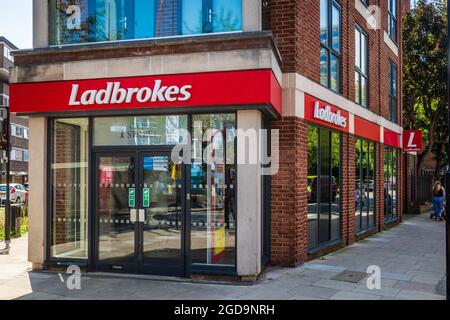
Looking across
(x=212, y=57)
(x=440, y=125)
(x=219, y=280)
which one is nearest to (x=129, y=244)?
(x=219, y=280)

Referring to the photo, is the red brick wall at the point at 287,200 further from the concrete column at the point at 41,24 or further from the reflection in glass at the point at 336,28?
the concrete column at the point at 41,24

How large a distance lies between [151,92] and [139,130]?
82 cm

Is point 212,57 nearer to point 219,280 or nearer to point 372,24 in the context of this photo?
point 219,280

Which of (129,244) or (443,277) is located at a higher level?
(129,244)

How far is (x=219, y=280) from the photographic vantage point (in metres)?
7.98

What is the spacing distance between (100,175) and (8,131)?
16.5 ft

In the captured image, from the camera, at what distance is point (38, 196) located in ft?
29.3

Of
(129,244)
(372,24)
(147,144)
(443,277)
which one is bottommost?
(443,277)

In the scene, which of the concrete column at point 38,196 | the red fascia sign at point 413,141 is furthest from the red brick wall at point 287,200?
the red fascia sign at point 413,141

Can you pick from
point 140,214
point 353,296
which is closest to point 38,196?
point 140,214

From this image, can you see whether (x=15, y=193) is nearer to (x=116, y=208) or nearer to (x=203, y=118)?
(x=116, y=208)

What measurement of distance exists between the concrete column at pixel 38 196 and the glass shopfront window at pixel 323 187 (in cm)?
534

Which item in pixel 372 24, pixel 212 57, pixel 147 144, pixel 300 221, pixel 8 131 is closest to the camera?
pixel 212 57

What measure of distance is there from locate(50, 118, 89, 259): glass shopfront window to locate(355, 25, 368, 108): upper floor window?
788 centimetres
